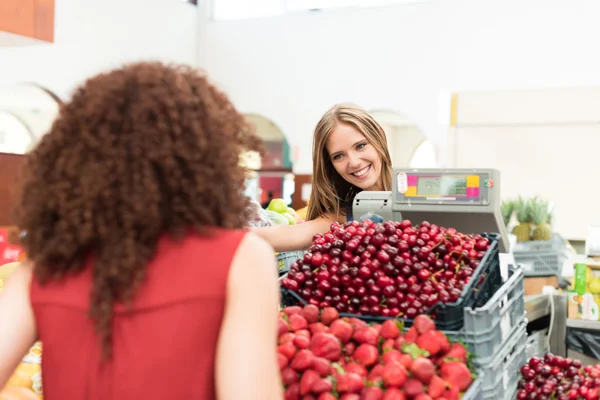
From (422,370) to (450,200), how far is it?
75 centimetres

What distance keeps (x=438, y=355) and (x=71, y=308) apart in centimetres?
86

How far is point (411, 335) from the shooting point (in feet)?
5.13

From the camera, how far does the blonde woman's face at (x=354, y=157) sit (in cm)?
265

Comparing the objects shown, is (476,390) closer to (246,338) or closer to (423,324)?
(423,324)

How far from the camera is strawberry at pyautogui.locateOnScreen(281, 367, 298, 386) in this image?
1.47 m

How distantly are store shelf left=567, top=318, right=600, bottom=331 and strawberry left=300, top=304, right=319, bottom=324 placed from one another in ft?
10.5

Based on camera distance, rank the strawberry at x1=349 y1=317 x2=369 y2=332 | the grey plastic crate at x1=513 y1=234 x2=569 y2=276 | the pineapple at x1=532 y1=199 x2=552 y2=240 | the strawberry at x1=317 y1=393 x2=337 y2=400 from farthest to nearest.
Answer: the pineapple at x1=532 y1=199 x2=552 y2=240, the grey plastic crate at x1=513 y1=234 x2=569 y2=276, the strawberry at x1=349 y1=317 x2=369 y2=332, the strawberry at x1=317 y1=393 x2=337 y2=400

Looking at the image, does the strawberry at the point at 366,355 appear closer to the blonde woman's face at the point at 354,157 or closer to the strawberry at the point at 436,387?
the strawberry at the point at 436,387

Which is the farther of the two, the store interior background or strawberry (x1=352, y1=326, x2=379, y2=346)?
the store interior background

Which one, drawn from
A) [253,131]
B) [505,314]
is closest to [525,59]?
[505,314]

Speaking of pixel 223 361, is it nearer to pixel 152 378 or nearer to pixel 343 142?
pixel 152 378

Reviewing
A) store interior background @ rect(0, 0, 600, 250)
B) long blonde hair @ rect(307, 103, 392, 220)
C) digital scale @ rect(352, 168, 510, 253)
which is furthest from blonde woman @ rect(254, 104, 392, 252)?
store interior background @ rect(0, 0, 600, 250)

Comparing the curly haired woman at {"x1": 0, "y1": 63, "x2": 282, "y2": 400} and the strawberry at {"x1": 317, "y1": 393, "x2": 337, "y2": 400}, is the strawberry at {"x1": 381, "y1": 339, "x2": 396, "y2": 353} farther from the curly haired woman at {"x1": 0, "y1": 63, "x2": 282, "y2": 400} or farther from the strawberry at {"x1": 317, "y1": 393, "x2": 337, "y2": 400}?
the curly haired woman at {"x1": 0, "y1": 63, "x2": 282, "y2": 400}

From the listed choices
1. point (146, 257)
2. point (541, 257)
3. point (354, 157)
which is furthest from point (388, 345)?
point (541, 257)
